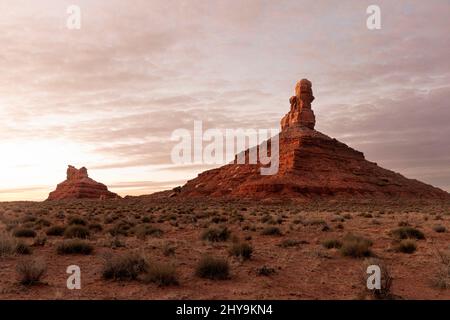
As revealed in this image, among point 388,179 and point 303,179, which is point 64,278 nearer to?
point 303,179

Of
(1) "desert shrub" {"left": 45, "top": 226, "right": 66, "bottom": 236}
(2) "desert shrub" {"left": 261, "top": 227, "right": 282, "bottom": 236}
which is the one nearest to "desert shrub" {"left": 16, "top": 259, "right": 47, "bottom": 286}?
(1) "desert shrub" {"left": 45, "top": 226, "right": 66, "bottom": 236}

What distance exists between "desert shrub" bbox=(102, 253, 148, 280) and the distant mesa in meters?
99.5

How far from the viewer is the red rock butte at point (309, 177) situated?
70750 mm

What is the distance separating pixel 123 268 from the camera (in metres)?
9.43

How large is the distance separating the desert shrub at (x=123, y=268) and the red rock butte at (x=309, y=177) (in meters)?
58.6

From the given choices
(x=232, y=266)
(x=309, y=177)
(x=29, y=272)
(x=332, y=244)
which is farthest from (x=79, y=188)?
(x=29, y=272)

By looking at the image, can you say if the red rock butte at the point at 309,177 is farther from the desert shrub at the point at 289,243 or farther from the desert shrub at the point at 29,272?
the desert shrub at the point at 29,272

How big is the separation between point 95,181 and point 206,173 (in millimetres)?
47803

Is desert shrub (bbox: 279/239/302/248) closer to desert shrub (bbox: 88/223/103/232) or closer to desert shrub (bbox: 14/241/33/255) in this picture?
desert shrub (bbox: 14/241/33/255)

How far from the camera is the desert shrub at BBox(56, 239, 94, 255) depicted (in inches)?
485

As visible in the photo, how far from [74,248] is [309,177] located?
6631cm

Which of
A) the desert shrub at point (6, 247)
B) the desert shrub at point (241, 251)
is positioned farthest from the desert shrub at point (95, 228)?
the desert shrub at point (241, 251)

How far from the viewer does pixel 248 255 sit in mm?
12039
